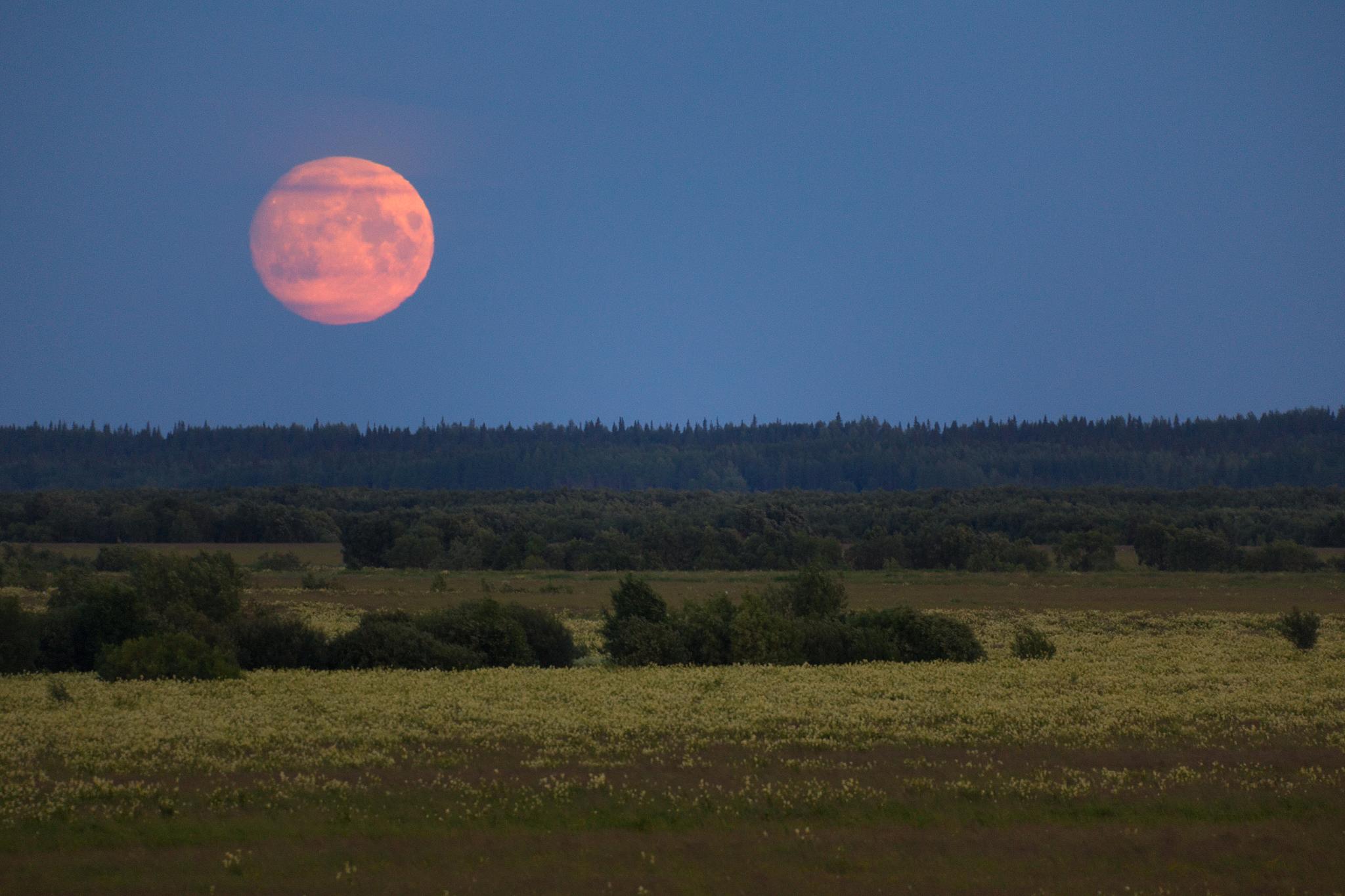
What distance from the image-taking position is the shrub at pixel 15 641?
1255 inches

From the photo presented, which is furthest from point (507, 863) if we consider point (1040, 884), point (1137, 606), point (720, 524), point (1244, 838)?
point (720, 524)

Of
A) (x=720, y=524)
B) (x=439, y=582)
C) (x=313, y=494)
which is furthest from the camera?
(x=313, y=494)

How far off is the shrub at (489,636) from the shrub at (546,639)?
41 centimetres

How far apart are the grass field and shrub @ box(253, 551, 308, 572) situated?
60.9m

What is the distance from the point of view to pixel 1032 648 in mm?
37062

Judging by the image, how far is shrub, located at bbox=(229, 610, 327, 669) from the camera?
34.1 metres

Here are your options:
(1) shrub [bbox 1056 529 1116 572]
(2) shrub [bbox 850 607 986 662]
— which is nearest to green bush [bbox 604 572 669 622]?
(2) shrub [bbox 850 607 986 662]

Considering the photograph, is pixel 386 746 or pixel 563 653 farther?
pixel 563 653

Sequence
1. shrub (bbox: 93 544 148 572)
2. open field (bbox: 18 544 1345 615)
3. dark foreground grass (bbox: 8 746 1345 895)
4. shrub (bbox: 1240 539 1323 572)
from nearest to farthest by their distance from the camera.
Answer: dark foreground grass (bbox: 8 746 1345 895) < open field (bbox: 18 544 1345 615) < shrub (bbox: 93 544 148 572) < shrub (bbox: 1240 539 1323 572)

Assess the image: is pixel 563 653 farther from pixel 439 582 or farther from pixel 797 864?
pixel 439 582

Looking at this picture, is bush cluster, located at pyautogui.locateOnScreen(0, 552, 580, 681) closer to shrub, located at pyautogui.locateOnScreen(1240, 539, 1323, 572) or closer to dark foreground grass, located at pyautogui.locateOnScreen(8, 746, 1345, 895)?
dark foreground grass, located at pyautogui.locateOnScreen(8, 746, 1345, 895)

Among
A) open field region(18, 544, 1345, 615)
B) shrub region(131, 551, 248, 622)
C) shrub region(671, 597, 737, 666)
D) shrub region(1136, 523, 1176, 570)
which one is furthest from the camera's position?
shrub region(1136, 523, 1176, 570)

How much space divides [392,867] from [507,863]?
132cm

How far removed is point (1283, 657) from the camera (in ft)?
117
